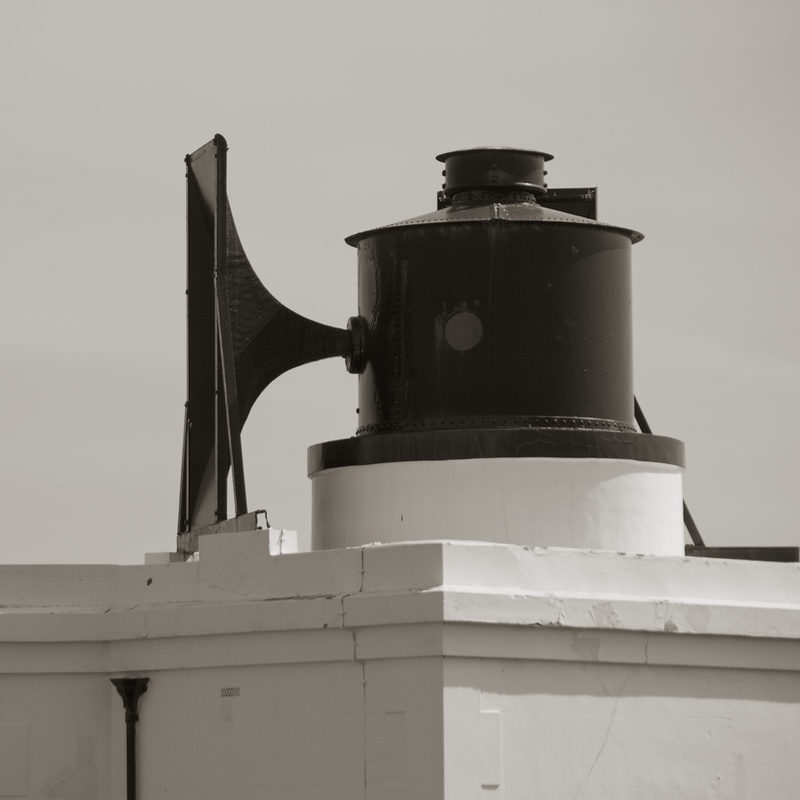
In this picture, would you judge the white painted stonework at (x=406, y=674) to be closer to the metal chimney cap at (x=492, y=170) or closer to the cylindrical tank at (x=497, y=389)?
the cylindrical tank at (x=497, y=389)

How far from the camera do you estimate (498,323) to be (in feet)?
49.4

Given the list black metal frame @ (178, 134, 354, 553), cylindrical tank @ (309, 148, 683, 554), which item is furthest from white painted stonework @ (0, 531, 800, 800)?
cylindrical tank @ (309, 148, 683, 554)

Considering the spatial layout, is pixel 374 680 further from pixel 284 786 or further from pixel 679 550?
pixel 679 550

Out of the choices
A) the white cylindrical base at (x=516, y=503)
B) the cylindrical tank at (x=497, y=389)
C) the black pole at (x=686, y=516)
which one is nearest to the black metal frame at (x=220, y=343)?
the cylindrical tank at (x=497, y=389)

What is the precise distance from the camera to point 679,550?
15359 millimetres

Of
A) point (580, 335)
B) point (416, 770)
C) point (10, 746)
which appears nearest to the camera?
point (416, 770)

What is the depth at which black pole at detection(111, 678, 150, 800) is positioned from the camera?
13828mm

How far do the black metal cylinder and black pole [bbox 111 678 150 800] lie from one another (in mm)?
2999

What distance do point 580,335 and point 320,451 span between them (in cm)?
238

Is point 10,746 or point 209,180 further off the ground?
point 209,180

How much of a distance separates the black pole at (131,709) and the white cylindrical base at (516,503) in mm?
2140

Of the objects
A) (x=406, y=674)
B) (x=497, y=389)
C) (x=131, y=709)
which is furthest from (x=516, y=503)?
(x=131, y=709)

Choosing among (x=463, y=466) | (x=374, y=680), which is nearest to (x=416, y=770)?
(x=374, y=680)

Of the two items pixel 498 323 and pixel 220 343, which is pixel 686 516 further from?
pixel 220 343
